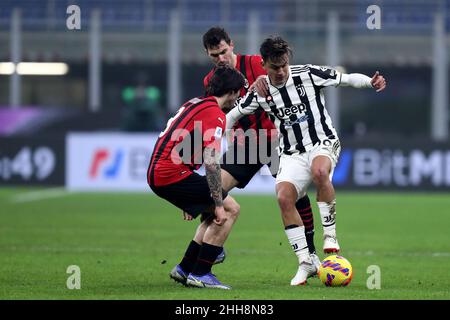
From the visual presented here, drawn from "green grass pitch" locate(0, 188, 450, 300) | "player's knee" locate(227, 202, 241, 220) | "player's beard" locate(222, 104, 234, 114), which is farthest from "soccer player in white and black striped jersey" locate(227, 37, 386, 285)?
"green grass pitch" locate(0, 188, 450, 300)

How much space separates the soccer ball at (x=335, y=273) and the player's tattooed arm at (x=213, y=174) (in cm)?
106

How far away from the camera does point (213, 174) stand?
8727 mm

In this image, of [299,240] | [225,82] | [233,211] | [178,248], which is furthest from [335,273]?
[178,248]

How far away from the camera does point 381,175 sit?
79.5 feet

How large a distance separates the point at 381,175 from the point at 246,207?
4900 millimetres

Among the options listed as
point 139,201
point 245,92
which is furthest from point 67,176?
point 245,92

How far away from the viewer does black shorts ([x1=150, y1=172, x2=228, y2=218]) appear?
29.3 ft

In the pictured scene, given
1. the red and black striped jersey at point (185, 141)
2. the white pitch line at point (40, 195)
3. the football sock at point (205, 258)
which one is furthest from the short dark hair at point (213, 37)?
the white pitch line at point (40, 195)

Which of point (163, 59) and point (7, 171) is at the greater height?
point (163, 59)

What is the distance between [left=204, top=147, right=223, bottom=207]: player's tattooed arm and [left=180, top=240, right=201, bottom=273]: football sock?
0.69 meters

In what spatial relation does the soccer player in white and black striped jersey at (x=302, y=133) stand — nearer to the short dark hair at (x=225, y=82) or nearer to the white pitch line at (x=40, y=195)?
the short dark hair at (x=225, y=82)

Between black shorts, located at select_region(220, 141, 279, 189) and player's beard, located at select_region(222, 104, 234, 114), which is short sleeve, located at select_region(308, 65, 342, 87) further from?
black shorts, located at select_region(220, 141, 279, 189)

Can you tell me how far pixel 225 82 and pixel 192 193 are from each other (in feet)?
3.11

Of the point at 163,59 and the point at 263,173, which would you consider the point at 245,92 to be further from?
the point at 163,59
